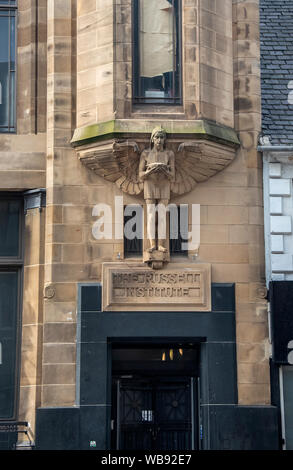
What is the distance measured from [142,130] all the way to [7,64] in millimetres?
3780

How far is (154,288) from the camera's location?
22.7 metres

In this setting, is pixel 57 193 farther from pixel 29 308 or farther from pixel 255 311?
pixel 255 311

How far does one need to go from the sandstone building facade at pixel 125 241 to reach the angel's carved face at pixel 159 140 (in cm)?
27

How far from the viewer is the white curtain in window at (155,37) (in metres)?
23.5

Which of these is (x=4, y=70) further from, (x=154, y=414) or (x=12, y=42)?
(x=154, y=414)

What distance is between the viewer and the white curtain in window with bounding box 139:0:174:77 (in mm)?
23516

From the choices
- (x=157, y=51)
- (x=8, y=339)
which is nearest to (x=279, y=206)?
(x=157, y=51)

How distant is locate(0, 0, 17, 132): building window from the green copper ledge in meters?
1.91

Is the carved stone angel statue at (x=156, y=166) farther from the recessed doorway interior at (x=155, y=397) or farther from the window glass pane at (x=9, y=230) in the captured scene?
the recessed doorway interior at (x=155, y=397)

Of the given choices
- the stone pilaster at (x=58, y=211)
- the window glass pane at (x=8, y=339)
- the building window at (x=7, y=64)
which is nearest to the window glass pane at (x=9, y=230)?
the window glass pane at (x=8, y=339)

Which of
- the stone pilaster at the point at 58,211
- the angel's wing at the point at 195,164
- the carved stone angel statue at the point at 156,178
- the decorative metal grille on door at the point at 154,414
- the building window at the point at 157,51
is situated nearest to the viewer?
the stone pilaster at the point at 58,211

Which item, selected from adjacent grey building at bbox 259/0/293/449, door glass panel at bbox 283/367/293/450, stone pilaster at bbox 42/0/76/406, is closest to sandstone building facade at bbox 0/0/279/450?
stone pilaster at bbox 42/0/76/406

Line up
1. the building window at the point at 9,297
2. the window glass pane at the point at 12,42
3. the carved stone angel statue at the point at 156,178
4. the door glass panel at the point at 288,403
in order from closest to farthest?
the door glass panel at the point at 288,403
the carved stone angel statue at the point at 156,178
the building window at the point at 9,297
the window glass pane at the point at 12,42

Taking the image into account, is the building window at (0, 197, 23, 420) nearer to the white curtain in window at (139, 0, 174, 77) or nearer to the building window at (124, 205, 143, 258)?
the building window at (124, 205, 143, 258)
